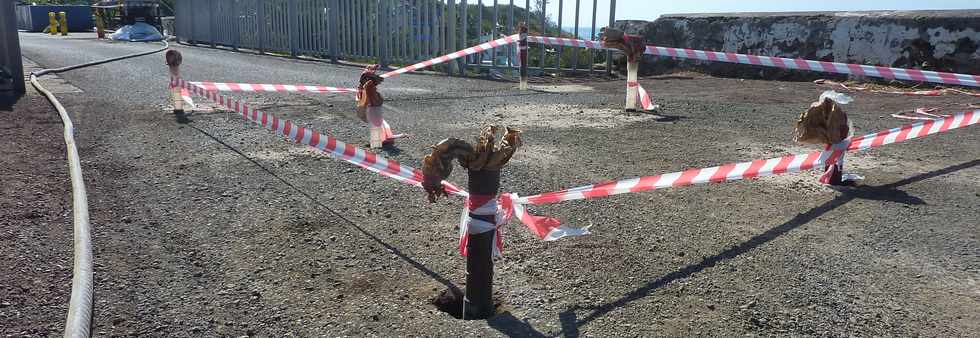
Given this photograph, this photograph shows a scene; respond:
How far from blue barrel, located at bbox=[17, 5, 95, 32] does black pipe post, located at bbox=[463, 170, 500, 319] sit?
48.1 metres

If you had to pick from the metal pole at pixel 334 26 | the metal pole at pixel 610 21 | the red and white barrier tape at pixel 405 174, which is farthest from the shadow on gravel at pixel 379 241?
the metal pole at pixel 334 26

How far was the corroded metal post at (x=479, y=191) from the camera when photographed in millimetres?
2967

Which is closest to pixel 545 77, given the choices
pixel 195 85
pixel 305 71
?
pixel 305 71

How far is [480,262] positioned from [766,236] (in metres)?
2.11

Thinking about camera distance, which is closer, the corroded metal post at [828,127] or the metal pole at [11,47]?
the corroded metal post at [828,127]

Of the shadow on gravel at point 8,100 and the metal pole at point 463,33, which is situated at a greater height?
the metal pole at point 463,33

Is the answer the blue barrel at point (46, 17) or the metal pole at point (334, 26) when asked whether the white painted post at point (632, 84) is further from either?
the blue barrel at point (46, 17)

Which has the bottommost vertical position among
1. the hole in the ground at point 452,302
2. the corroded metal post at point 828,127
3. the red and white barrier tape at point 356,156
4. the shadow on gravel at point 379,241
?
the hole in the ground at point 452,302

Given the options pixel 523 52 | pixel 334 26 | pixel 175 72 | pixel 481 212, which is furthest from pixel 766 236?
pixel 334 26

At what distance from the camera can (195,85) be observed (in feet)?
26.7

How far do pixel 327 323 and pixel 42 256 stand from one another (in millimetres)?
1908

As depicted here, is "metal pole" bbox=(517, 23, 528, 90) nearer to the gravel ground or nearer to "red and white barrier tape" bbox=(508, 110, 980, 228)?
the gravel ground

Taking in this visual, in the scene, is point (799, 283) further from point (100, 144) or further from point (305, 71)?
point (305, 71)

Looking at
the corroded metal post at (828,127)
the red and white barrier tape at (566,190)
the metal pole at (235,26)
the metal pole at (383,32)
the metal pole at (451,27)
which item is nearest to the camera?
the red and white barrier tape at (566,190)
